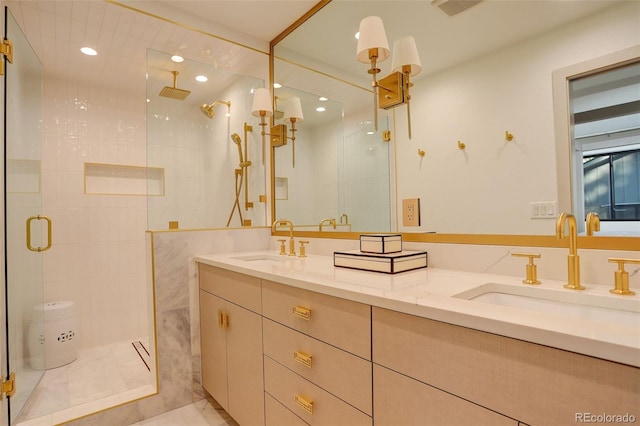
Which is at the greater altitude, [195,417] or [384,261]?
[384,261]

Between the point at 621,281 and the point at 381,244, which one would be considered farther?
the point at 381,244

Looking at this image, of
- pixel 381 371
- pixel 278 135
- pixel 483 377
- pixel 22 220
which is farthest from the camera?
pixel 278 135

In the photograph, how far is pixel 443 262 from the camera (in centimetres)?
144

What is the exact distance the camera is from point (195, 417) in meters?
1.88

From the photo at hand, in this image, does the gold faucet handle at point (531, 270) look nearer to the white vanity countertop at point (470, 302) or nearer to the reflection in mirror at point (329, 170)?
the white vanity countertop at point (470, 302)

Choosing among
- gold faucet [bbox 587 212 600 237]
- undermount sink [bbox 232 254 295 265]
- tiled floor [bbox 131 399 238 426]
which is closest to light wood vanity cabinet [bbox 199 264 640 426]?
tiled floor [bbox 131 399 238 426]

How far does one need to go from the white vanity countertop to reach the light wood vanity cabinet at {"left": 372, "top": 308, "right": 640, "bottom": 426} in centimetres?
2

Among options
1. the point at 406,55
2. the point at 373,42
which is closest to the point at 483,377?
the point at 406,55

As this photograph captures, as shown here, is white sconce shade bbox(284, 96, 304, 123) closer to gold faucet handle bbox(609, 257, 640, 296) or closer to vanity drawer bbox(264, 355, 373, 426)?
vanity drawer bbox(264, 355, 373, 426)

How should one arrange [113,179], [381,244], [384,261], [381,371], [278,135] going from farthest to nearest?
1. [113,179]
2. [278,135]
3. [381,244]
4. [384,261]
5. [381,371]

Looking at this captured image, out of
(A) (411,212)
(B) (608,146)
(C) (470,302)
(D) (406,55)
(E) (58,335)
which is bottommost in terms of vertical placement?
(E) (58,335)

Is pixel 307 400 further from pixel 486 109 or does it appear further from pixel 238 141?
pixel 238 141

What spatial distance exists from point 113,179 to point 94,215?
37 centimetres

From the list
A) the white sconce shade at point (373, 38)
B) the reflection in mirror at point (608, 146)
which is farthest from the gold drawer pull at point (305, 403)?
the white sconce shade at point (373, 38)
